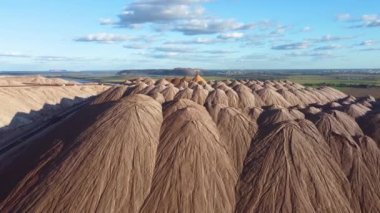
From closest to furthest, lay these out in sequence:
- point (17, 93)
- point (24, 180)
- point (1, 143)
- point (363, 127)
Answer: point (24, 180) < point (363, 127) < point (1, 143) < point (17, 93)

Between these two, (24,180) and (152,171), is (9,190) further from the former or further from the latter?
(152,171)

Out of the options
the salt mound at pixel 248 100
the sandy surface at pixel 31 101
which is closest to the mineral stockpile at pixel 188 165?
the salt mound at pixel 248 100

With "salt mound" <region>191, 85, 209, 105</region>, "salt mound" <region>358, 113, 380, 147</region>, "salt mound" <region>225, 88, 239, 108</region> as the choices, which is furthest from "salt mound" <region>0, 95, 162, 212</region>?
"salt mound" <region>225, 88, 239, 108</region>

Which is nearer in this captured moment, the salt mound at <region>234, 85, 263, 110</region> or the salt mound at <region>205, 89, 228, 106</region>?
the salt mound at <region>205, 89, 228, 106</region>

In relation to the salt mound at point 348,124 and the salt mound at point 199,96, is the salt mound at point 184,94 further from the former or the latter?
the salt mound at point 348,124

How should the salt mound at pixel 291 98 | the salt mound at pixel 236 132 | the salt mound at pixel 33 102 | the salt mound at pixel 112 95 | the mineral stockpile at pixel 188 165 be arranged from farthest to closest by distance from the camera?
the salt mound at pixel 33 102
the salt mound at pixel 291 98
the salt mound at pixel 112 95
the salt mound at pixel 236 132
the mineral stockpile at pixel 188 165

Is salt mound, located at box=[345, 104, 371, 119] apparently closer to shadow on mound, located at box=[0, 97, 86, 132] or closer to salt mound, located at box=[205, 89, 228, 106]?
salt mound, located at box=[205, 89, 228, 106]

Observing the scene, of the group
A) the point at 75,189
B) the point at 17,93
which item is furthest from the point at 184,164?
the point at 17,93
